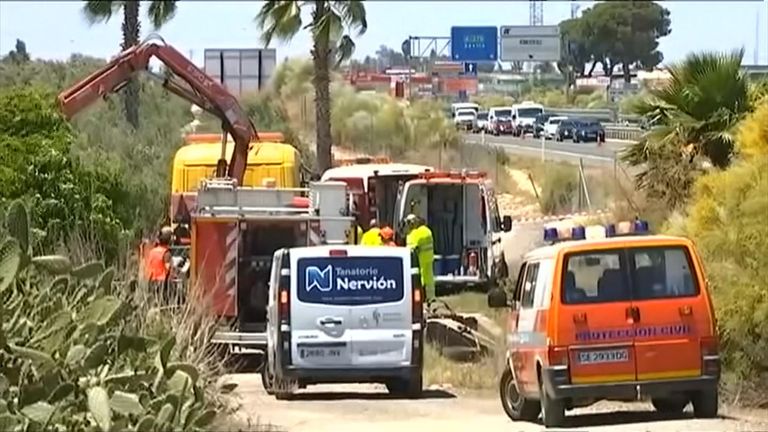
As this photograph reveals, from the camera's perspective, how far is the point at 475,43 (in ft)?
241

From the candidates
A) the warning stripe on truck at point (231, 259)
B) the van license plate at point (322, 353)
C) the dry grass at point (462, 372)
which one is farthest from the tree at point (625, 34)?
the van license plate at point (322, 353)

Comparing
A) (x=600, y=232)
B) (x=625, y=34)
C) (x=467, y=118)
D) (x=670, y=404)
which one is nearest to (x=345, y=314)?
(x=600, y=232)

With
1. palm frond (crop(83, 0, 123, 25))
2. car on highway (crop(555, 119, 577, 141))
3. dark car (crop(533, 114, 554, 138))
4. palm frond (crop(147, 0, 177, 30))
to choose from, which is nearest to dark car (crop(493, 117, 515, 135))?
dark car (crop(533, 114, 554, 138))

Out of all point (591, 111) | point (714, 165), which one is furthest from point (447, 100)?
point (714, 165)

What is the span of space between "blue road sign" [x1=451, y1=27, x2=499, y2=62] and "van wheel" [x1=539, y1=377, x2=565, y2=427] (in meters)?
58.6

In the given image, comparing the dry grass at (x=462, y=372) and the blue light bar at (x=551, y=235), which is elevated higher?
the blue light bar at (x=551, y=235)

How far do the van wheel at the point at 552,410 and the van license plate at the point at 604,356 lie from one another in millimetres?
479

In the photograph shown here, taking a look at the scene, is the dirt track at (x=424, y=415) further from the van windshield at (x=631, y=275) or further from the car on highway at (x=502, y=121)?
the car on highway at (x=502, y=121)

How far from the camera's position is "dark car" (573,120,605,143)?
2623 inches

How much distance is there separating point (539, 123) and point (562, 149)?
11003 mm

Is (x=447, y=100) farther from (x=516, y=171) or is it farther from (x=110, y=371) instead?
(x=110, y=371)

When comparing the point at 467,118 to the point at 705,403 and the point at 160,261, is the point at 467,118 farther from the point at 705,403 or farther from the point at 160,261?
the point at 705,403

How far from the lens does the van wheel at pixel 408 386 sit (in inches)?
728

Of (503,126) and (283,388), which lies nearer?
(283,388)
